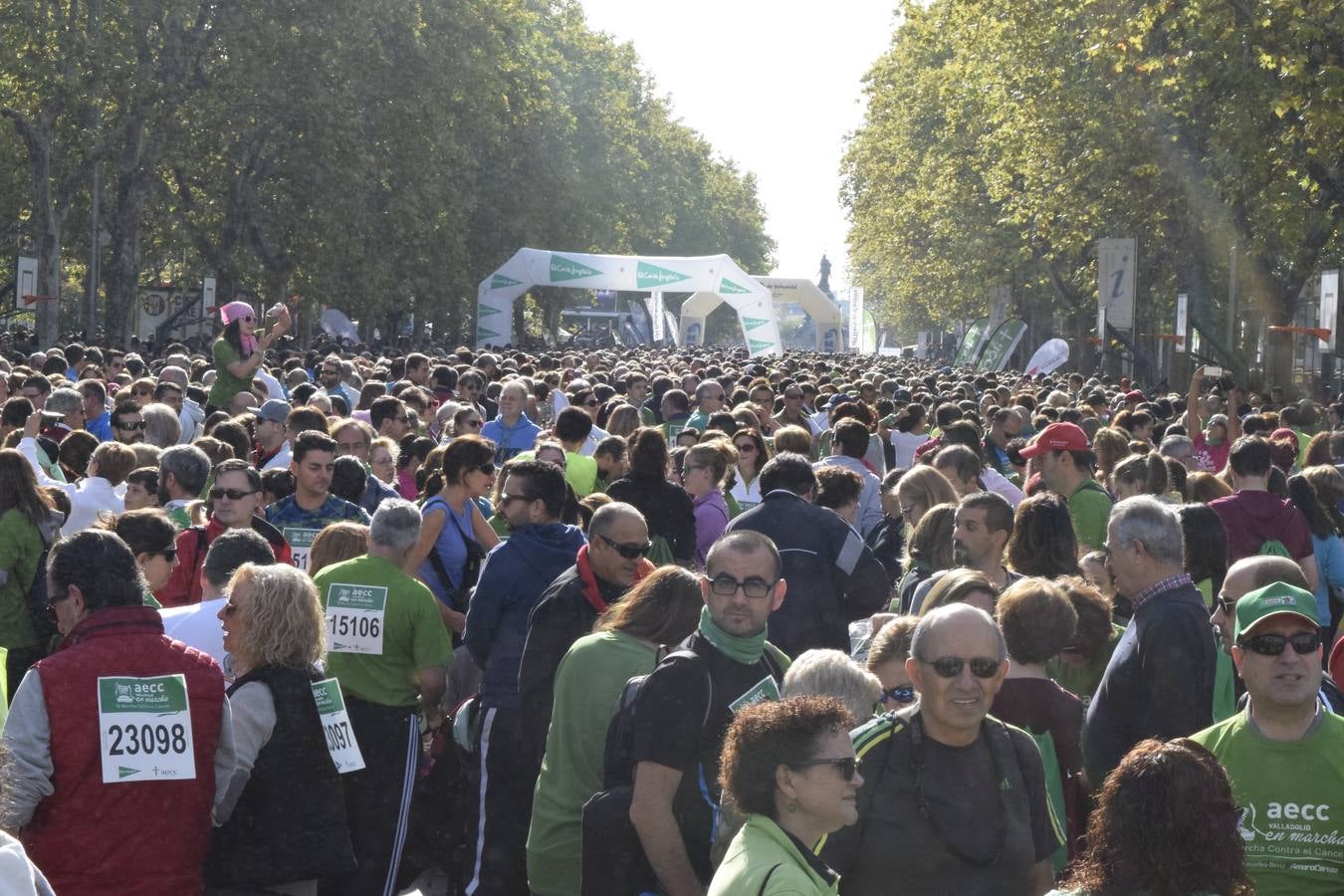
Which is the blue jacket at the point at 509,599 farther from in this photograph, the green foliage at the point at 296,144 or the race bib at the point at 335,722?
the green foliage at the point at 296,144

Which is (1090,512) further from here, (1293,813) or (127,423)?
(127,423)

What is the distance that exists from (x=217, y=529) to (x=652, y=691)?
10.3 ft

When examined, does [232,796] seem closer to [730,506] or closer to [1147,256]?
[730,506]

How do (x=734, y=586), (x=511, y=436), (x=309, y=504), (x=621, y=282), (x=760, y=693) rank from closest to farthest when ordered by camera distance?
(x=760, y=693) → (x=734, y=586) → (x=309, y=504) → (x=511, y=436) → (x=621, y=282)

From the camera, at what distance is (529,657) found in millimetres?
5910

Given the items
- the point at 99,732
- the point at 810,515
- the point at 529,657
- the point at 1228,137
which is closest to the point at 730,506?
the point at 810,515

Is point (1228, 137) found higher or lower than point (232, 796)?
higher

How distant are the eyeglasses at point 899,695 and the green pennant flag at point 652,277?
130 ft

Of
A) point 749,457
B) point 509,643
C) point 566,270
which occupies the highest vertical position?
point 566,270

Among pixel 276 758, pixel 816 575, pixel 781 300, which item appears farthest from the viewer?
pixel 781 300

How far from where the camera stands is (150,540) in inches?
258

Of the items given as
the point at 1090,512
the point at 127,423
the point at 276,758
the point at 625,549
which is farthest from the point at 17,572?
the point at 1090,512

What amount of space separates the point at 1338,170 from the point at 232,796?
1921 cm

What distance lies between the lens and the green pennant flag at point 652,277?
148ft
